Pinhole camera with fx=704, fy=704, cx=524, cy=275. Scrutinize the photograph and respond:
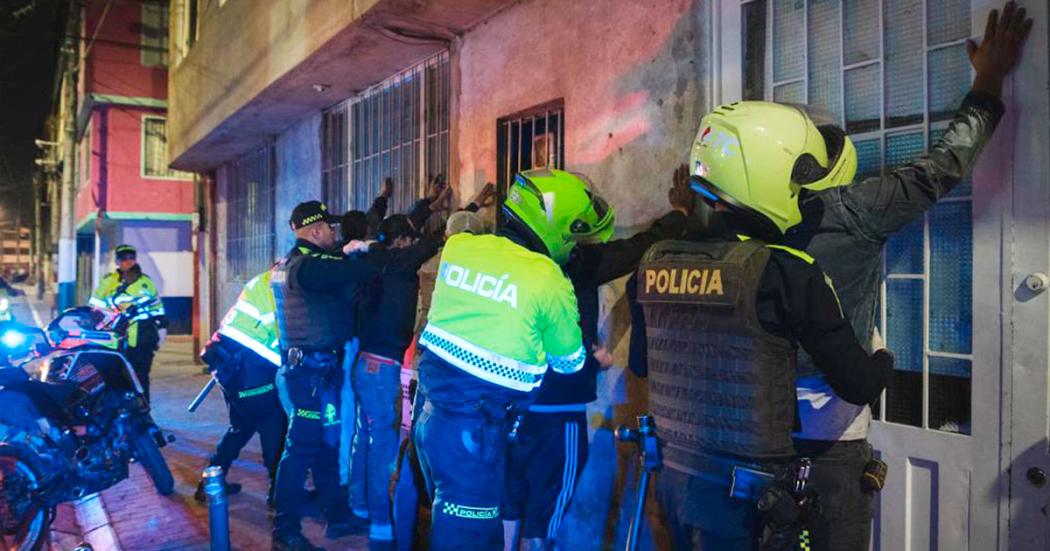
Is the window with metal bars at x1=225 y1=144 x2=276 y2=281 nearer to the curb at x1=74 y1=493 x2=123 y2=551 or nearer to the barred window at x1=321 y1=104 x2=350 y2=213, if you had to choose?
the barred window at x1=321 y1=104 x2=350 y2=213

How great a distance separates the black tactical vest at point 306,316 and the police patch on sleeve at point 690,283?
275cm

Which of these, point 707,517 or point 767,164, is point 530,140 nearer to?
point 767,164

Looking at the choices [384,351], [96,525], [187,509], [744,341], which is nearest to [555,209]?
[744,341]

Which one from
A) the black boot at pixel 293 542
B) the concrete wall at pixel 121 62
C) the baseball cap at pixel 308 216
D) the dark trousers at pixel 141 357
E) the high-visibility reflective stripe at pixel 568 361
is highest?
the concrete wall at pixel 121 62

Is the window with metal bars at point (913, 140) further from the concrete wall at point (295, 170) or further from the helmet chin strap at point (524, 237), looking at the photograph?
the concrete wall at point (295, 170)

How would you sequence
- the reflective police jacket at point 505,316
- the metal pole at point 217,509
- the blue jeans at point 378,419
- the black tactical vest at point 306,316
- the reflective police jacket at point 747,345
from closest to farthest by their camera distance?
the reflective police jacket at point 747,345
the reflective police jacket at point 505,316
the metal pole at point 217,509
the blue jeans at point 378,419
the black tactical vest at point 306,316

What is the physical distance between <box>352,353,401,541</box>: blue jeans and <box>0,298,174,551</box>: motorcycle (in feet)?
6.14

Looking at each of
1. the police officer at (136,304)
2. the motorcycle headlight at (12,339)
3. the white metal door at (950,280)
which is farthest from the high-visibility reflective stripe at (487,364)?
the police officer at (136,304)

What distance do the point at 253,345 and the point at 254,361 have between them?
0.45 ft

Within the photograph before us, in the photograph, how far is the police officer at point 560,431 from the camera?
10.9ft

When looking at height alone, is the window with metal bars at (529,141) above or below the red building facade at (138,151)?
below

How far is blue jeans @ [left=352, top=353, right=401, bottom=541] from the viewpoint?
4523 mm

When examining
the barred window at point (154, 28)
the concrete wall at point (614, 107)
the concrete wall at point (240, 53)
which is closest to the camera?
the concrete wall at point (614, 107)

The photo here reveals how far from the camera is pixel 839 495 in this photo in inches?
88.1
